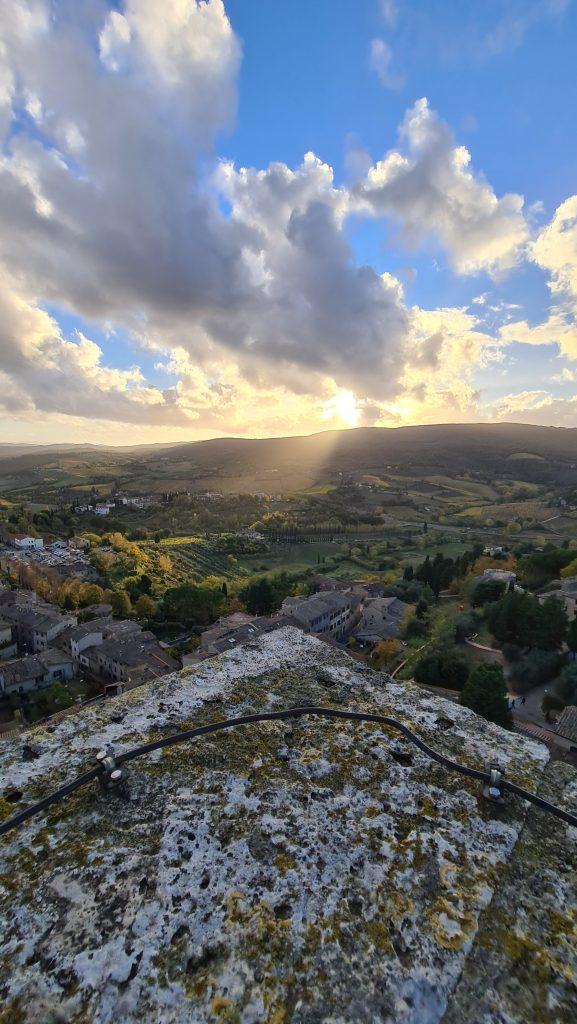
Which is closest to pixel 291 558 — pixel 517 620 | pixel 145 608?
pixel 145 608

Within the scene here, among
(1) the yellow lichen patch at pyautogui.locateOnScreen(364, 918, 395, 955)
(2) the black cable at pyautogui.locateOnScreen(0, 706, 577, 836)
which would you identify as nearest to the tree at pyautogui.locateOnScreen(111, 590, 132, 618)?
(2) the black cable at pyautogui.locateOnScreen(0, 706, 577, 836)

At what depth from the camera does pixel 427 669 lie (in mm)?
18953

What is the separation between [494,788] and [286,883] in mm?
1085

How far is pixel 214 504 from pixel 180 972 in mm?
95946

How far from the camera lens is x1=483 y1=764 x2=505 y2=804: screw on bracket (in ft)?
6.96

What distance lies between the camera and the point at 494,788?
7.05 feet

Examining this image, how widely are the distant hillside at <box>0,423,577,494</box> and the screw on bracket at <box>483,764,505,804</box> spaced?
114463 mm

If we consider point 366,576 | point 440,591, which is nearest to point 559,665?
point 440,591

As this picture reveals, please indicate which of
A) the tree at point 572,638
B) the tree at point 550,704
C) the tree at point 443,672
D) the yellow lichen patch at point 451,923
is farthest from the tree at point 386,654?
the yellow lichen patch at point 451,923

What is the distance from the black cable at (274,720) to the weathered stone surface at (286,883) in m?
0.05

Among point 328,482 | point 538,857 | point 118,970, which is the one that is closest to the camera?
point 118,970

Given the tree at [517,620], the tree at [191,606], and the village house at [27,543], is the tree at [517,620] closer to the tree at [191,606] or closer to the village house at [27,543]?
the tree at [191,606]

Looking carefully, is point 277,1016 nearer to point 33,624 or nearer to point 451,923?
point 451,923

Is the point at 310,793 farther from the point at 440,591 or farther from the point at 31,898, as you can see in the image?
the point at 440,591
